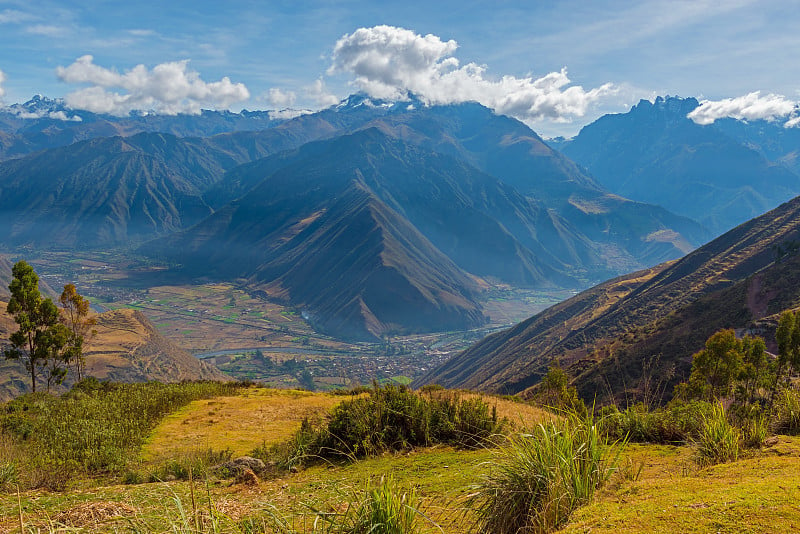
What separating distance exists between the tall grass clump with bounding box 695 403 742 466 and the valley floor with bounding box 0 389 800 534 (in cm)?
20

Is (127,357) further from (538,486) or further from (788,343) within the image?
(538,486)

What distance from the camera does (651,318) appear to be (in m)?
75.1

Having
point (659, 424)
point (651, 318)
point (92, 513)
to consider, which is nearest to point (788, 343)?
point (659, 424)

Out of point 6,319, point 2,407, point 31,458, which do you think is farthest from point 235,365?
point 31,458

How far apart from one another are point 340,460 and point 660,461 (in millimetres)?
6433

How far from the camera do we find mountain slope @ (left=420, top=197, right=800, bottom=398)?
4891cm

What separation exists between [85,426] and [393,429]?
967 centimetres

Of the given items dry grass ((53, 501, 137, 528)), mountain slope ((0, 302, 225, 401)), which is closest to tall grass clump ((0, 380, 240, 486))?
dry grass ((53, 501, 137, 528))

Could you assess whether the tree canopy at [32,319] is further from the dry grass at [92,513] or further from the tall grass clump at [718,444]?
the tall grass clump at [718,444]

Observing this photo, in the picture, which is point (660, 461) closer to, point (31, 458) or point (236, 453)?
point (236, 453)

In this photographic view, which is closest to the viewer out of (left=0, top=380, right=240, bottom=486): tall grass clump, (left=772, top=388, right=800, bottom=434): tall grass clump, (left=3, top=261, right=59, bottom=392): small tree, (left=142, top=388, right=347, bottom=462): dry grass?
(left=772, top=388, right=800, bottom=434): tall grass clump

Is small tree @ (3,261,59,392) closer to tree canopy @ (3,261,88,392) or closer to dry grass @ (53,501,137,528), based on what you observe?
tree canopy @ (3,261,88,392)

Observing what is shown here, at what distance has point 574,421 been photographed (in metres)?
6.14

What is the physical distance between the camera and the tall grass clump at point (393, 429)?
10.6 metres
